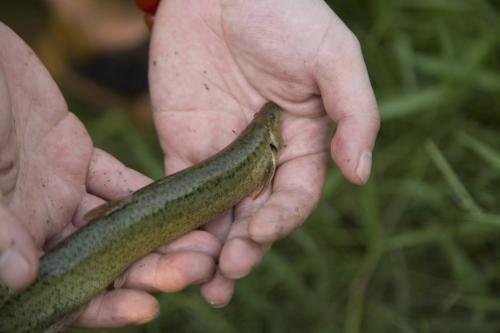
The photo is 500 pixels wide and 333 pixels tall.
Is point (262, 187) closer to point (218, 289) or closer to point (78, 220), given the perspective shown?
point (218, 289)

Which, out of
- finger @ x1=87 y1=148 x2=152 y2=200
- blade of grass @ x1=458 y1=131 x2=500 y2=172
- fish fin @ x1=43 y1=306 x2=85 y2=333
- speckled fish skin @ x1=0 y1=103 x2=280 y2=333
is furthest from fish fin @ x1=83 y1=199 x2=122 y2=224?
blade of grass @ x1=458 y1=131 x2=500 y2=172

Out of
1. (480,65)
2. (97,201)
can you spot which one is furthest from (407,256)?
(97,201)

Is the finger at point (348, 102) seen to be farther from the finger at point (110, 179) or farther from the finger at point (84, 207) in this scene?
the finger at point (84, 207)

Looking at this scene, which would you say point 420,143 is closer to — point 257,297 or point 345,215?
point 345,215

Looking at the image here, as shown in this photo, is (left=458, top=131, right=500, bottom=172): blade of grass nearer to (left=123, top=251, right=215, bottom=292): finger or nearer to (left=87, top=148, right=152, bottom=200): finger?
(left=123, top=251, right=215, bottom=292): finger

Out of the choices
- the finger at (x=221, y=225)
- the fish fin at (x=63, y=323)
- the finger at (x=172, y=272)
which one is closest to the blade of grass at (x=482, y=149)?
the finger at (x=221, y=225)

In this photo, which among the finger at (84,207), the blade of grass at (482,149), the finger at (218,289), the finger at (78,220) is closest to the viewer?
the finger at (218,289)

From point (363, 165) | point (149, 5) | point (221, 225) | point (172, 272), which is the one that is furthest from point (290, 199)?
point (149, 5)
